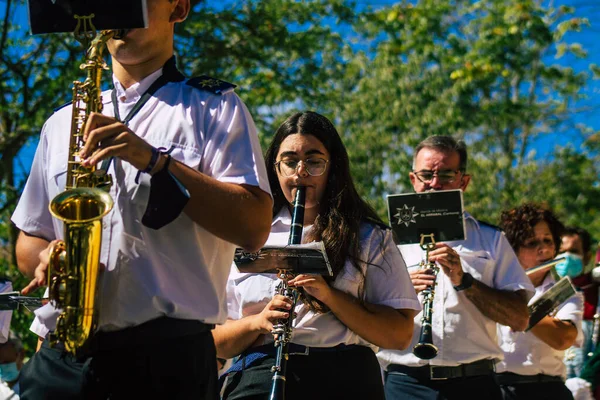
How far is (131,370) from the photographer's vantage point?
292 centimetres

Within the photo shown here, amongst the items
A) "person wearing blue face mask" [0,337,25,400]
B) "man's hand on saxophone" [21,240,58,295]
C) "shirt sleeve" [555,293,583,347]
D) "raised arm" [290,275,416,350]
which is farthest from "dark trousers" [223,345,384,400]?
"person wearing blue face mask" [0,337,25,400]

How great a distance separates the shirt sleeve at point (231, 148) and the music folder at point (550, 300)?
4.20 m

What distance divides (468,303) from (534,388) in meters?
1.46

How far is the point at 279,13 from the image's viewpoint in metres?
13.3

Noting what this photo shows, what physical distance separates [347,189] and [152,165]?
6.84 ft

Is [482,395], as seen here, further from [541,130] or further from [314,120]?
[541,130]

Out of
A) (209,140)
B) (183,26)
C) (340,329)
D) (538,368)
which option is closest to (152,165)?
(209,140)

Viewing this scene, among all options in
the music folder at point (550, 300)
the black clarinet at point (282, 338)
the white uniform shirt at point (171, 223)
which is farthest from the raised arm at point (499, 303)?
the white uniform shirt at point (171, 223)

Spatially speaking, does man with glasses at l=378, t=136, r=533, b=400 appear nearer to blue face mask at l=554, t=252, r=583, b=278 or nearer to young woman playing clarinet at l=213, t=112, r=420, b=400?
young woman playing clarinet at l=213, t=112, r=420, b=400

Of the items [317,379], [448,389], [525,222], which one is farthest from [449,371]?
[525,222]

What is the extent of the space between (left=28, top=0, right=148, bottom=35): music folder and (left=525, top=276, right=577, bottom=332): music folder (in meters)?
4.56

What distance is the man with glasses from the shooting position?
5965 millimetres

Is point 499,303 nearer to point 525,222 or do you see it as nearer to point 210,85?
point 525,222

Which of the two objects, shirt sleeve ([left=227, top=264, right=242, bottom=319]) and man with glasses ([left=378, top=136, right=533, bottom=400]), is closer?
shirt sleeve ([left=227, top=264, right=242, bottom=319])
